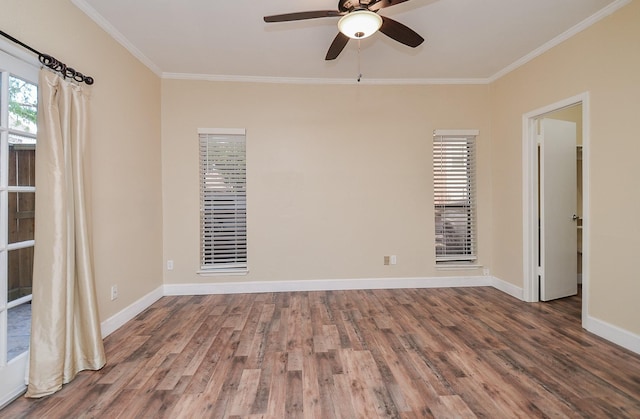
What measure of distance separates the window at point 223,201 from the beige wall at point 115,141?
0.56 meters

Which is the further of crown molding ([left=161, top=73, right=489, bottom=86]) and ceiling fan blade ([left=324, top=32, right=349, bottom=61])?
crown molding ([left=161, top=73, right=489, bottom=86])

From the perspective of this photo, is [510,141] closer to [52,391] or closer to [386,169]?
[386,169]

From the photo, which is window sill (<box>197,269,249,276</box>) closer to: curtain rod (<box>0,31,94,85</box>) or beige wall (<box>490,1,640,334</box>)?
curtain rod (<box>0,31,94,85</box>)

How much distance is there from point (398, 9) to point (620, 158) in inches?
90.4

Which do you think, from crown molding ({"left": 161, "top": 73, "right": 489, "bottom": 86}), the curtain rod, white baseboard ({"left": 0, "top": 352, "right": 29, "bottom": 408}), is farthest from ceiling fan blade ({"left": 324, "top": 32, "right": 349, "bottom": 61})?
white baseboard ({"left": 0, "top": 352, "right": 29, "bottom": 408})

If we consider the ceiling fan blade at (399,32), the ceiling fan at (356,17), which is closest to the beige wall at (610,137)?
the ceiling fan blade at (399,32)

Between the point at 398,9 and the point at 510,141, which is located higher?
the point at 398,9

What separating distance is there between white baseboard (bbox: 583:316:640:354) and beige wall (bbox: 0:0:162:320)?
453cm

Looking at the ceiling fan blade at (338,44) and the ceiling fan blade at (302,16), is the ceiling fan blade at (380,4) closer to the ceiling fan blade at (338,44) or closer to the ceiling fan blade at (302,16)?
the ceiling fan blade at (302,16)

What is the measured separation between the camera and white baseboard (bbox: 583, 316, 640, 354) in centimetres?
227

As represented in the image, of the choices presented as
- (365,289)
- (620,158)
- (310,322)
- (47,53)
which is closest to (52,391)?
(310,322)

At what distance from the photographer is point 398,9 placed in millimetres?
2459

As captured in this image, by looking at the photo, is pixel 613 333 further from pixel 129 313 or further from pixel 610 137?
pixel 129 313

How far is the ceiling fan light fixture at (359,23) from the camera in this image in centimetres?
189
